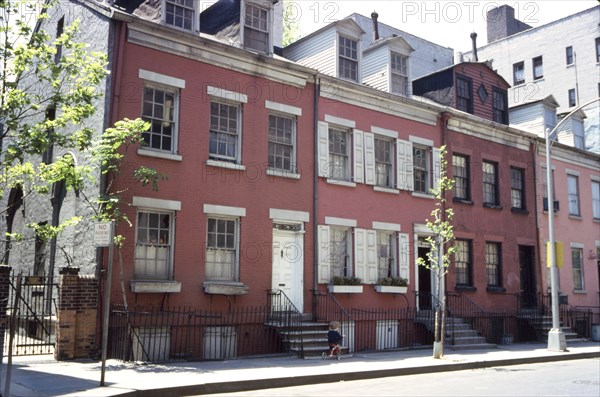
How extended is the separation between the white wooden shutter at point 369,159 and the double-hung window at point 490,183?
6.31 metres

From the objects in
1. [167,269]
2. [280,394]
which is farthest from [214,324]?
[280,394]

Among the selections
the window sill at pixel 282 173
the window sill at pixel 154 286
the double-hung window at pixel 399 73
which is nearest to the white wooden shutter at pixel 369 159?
the double-hung window at pixel 399 73

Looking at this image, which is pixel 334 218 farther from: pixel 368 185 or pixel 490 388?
pixel 490 388

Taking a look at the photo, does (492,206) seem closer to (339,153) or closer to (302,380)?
(339,153)

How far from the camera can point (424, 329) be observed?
20.7 meters

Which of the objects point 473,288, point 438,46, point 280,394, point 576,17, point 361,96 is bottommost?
point 280,394

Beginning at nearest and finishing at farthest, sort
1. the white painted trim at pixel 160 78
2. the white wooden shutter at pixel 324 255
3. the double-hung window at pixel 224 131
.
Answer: the white painted trim at pixel 160 78 < the double-hung window at pixel 224 131 < the white wooden shutter at pixel 324 255

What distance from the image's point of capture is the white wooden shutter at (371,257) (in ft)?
65.0

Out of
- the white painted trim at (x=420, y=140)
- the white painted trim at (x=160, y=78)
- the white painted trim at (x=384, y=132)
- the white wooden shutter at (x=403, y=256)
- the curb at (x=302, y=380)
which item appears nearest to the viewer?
the curb at (x=302, y=380)

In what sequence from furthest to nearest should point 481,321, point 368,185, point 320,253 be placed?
point 481,321 < point 368,185 < point 320,253

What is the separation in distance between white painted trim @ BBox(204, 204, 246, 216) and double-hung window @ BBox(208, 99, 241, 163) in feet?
4.49

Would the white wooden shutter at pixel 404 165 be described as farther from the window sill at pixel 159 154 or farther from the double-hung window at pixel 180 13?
the window sill at pixel 159 154

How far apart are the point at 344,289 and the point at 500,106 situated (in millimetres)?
12642

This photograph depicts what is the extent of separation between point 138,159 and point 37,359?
5097mm
